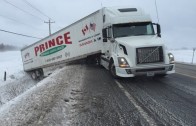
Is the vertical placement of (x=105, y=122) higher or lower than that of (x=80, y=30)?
lower

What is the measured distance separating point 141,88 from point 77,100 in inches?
120

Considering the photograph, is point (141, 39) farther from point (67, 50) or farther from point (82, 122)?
point (67, 50)

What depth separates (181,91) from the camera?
1034cm

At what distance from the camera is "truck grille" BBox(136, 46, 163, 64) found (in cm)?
1200

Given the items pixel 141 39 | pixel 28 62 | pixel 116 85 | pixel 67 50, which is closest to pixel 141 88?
pixel 116 85

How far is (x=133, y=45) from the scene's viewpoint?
12.1 metres

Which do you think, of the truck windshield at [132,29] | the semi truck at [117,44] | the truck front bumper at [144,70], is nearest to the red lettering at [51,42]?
the semi truck at [117,44]

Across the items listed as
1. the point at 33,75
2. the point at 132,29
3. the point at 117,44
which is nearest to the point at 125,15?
the point at 132,29

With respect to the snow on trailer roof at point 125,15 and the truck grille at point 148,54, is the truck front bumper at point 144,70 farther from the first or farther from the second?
the snow on trailer roof at point 125,15

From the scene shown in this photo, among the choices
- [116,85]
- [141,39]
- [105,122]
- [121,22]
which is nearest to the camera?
[105,122]

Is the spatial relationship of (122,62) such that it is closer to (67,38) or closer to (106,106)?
(106,106)

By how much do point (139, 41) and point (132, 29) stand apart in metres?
1.64

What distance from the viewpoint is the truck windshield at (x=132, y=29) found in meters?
13.9

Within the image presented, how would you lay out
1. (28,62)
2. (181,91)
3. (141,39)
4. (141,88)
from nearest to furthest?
(181,91) → (141,88) → (141,39) → (28,62)
